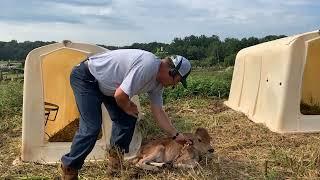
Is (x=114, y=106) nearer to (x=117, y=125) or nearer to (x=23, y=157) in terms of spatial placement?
(x=117, y=125)

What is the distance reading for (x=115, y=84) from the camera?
4621mm

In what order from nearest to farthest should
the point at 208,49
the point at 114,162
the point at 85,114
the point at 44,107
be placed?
the point at 85,114 < the point at 114,162 < the point at 44,107 < the point at 208,49

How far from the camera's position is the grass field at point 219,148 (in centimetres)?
522

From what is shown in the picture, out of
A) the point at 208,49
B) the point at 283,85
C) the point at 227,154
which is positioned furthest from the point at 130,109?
the point at 208,49

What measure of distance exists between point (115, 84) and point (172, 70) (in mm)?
570

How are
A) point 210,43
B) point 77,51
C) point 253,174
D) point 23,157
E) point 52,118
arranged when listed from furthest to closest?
point 210,43
point 52,118
point 77,51
point 23,157
point 253,174

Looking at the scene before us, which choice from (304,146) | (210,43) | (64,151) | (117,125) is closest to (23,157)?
(64,151)

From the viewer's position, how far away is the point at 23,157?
5988 mm

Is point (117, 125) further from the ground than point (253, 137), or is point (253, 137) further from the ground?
point (117, 125)

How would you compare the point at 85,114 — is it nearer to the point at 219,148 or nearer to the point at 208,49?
the point at 219,148

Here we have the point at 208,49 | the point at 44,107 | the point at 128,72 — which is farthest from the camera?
the point at 208,49

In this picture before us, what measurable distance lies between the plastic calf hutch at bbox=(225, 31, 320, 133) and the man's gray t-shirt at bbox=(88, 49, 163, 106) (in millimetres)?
3480

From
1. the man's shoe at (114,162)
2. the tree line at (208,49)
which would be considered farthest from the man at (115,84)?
the tree line at (208,49)

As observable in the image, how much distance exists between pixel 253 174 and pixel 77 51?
273 cm
